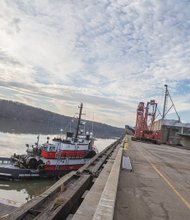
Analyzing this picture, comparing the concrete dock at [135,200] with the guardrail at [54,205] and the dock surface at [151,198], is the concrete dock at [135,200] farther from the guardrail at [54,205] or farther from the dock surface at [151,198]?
the guardrail at [54,205]

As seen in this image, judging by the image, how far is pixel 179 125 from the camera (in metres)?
75.2

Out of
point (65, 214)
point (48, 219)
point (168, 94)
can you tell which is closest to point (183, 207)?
point (65, 214)

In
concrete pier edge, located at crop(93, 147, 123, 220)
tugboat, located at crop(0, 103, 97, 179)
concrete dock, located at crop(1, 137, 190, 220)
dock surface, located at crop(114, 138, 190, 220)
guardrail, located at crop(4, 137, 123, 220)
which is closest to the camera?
concrete pier edge, located at crop(93, 147, 123, 220)

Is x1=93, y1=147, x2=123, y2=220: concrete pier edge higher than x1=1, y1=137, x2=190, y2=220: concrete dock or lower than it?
higher

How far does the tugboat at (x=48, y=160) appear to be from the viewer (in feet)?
108

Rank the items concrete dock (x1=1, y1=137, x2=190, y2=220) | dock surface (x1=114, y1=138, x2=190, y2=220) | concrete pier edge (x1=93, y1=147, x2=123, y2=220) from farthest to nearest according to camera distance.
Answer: dock surface (x1=114, y1=138, x2=190, y2=220) → concrete dock (x1=1, y1=137, x2=190, y2=220) → concrete pier edge (x1=93, y1=147, x2=123, y2=220)

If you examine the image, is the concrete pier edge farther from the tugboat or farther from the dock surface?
the tugboat

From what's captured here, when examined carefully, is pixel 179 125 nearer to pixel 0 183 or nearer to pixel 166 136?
pixel 166 136

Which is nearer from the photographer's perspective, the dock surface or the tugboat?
the dock surface

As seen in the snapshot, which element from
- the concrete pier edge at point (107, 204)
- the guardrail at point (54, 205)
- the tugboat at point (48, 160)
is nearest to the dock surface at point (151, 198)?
the concrete pier edge at point (107, 204)

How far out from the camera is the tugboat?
32.8m

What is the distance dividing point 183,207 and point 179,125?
2668 inches

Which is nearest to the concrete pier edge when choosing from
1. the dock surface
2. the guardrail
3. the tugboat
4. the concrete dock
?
the concrete dock

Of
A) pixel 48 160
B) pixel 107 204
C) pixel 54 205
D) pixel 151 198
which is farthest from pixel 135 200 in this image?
pixel 48 160
